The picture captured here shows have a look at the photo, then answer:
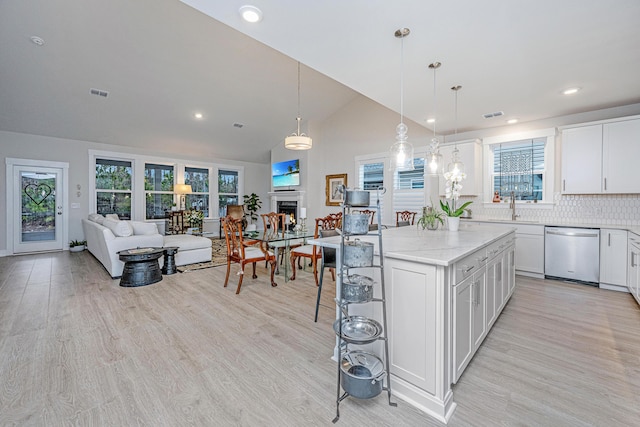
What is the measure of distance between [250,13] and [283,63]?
12.2 ft

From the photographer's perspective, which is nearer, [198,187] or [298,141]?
[298,141]

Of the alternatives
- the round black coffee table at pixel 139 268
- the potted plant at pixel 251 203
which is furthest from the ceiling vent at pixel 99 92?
the potted plant at pixel 251 203

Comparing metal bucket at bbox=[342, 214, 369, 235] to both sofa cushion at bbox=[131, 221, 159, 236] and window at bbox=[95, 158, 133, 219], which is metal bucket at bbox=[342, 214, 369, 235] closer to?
sofa cushion at bbox=[131, 221, 159, 236]

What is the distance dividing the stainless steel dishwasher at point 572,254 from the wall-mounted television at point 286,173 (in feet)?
18.4

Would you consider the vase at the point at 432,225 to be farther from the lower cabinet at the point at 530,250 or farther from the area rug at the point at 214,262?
the area rug at the point at 214,262

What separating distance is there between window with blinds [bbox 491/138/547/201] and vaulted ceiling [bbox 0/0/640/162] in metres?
0.50

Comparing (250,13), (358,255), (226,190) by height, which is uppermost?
(250,13)

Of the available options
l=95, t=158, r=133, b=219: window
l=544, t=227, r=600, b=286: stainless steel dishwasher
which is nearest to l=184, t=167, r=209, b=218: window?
l=95, t=158, r=133, b=219: window

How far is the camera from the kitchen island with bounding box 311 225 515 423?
1562 millimetres

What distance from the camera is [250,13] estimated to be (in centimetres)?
213

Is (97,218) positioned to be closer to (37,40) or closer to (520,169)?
(37,40)

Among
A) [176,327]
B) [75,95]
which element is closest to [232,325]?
[176,327]

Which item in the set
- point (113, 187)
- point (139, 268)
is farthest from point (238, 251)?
point (113, 187)

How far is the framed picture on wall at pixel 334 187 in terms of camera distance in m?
7.40
